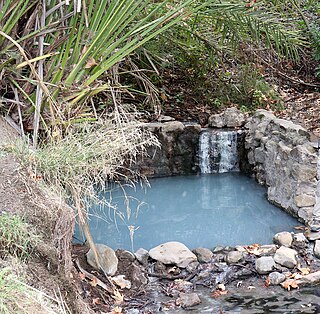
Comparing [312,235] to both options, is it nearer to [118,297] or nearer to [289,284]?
[289,284]

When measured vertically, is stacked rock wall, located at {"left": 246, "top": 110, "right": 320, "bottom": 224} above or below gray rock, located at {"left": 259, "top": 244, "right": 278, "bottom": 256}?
above

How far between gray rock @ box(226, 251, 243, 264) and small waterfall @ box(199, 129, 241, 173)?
313cm

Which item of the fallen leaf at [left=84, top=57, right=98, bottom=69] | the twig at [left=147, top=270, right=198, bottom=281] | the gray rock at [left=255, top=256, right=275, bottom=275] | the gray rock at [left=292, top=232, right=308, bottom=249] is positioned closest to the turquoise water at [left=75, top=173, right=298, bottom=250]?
the gray rock at [left=292, top=232, right=308, bottom=249]

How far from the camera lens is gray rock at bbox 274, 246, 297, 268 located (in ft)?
12.8

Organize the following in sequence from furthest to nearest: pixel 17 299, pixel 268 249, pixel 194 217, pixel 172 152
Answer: pixel 172 152, pixel 194 217, pixel 268 249, pixel 17 299

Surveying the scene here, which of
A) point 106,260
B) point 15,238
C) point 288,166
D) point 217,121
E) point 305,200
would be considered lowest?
point 106,260

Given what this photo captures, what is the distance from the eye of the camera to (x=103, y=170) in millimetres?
2791

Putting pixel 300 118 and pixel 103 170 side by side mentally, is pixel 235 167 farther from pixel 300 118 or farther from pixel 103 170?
pixel 103 170

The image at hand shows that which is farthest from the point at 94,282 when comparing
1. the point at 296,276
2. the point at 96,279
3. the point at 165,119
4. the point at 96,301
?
the point at 165,119

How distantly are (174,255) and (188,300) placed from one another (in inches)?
25.4

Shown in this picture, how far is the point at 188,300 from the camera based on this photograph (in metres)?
3.41

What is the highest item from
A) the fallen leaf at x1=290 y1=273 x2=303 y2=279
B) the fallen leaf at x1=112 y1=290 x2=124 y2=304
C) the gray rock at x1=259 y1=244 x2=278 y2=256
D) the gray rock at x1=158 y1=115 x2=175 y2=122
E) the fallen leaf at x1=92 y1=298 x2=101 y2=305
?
the gray rock at x1=158 y1=115 x2=175 y2=122

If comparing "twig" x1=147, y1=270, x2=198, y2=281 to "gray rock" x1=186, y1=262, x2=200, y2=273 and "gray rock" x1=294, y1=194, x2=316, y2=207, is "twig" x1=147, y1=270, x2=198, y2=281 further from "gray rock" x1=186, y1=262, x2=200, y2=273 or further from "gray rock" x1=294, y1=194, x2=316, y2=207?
"gray rock" x1=294, y1=194, x2=316, y2=207

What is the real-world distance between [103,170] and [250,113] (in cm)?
518
